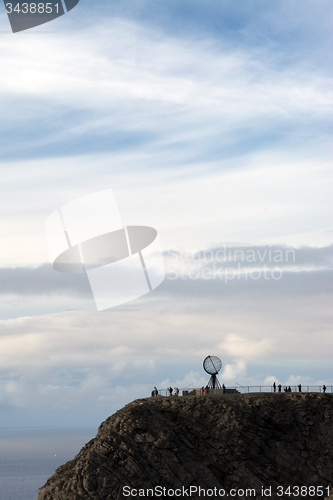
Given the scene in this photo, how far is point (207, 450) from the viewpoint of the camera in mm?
61750

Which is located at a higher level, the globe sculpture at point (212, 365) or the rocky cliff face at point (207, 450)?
the globe sculpture at point (212, 365)

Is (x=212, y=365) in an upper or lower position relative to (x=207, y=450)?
upper

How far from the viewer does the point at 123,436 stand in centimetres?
5953

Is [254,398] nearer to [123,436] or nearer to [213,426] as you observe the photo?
[213,426]

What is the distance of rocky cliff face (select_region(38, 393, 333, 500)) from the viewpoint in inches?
2197

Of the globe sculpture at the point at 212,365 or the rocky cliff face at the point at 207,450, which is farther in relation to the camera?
the globe sculpture at the point at 212,365

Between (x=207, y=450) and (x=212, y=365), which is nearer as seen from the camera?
(x=207, y=450)

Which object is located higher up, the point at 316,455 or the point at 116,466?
the point at 116,466

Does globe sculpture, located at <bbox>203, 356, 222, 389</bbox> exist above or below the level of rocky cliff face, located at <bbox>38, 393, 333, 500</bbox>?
above

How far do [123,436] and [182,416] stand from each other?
8659mm

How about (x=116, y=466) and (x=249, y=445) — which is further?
(x=249, y=445)

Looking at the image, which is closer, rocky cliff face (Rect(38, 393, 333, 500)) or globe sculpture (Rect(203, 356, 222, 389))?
rocky cliff face (Rect(38, 393, 333, 500))

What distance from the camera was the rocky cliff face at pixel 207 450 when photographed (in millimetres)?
55812

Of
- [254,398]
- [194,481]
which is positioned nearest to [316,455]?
[254,398]
